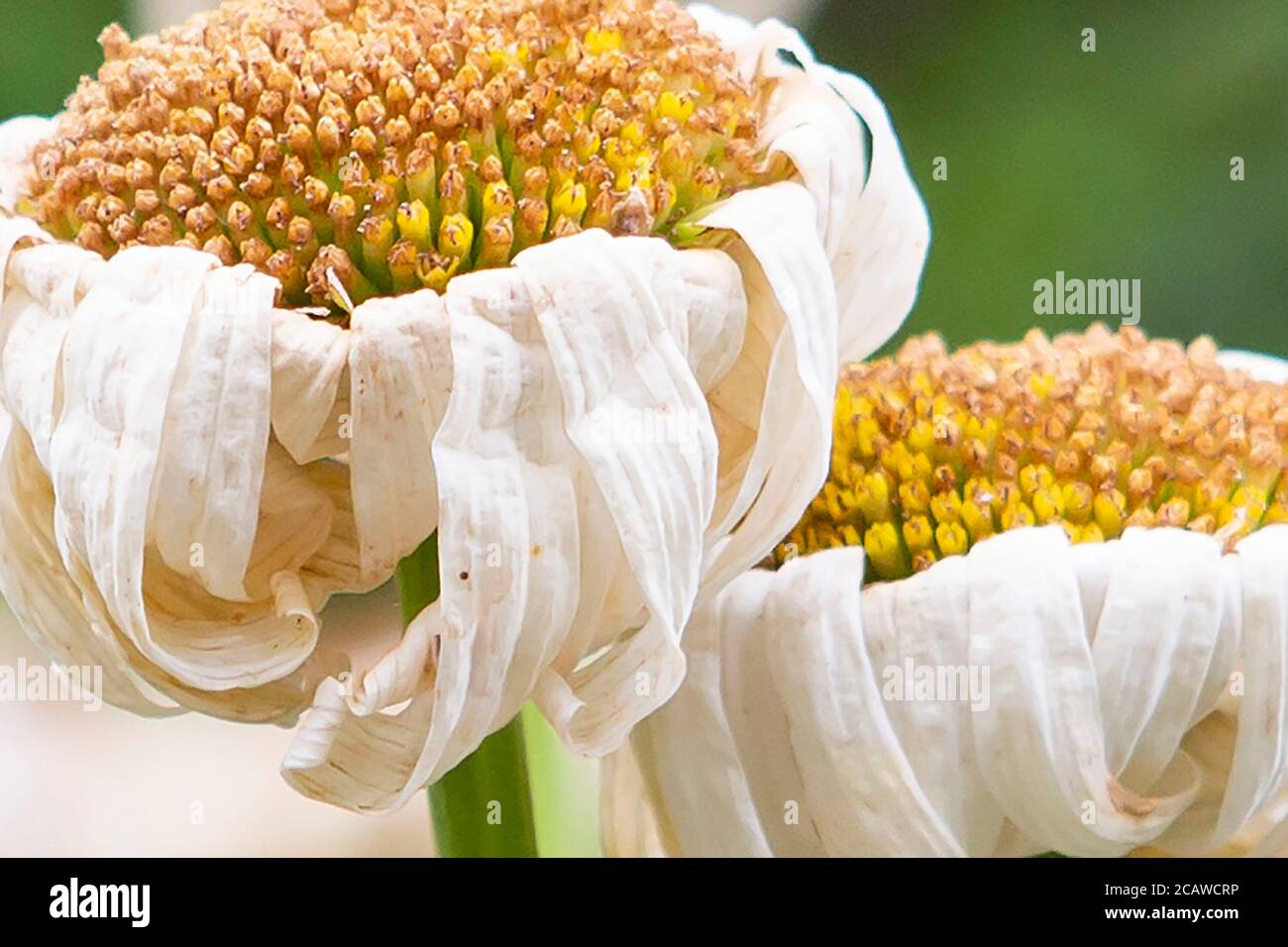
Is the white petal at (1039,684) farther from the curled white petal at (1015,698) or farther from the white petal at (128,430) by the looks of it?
the white petal at (128,430)

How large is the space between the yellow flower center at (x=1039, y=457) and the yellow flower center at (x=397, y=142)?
3.1 inches

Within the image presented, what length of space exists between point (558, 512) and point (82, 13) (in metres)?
0.51

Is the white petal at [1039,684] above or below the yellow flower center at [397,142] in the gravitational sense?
below

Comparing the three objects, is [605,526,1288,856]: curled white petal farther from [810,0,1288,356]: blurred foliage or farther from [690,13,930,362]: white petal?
[810,0,1288,356]: blurred foliage

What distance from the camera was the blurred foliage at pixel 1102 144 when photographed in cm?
77

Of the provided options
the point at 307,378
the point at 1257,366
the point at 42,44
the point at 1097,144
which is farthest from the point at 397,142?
the point at 1097,144

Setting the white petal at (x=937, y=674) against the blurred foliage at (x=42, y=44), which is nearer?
the white petal at (x=937, y=674)

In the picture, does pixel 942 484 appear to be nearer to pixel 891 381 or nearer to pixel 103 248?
pixel 891 381

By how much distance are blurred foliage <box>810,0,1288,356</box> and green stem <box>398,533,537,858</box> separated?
44 cm

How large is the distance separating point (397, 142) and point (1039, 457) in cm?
16

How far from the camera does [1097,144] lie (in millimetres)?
812

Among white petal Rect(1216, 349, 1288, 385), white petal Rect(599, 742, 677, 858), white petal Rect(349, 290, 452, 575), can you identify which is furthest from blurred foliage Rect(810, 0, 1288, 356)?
white petal Rect(349, 290, 452, 575)

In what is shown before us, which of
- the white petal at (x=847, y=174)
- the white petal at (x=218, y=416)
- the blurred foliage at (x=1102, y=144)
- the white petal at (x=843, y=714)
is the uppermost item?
the blurred foliage at (x=1102, y=144)

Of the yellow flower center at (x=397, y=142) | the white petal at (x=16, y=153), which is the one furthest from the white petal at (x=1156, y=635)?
the white petal at (x=16, y=153)
